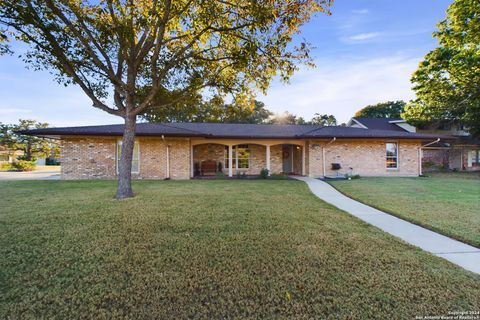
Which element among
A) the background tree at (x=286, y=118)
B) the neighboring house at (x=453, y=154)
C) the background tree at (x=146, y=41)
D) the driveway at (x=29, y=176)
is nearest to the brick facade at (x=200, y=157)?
the driveway at (x=29, y=176)

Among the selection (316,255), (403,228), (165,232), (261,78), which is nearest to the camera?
(316,255)

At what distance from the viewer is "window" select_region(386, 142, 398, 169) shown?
1405cm

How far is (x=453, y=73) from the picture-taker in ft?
49.4

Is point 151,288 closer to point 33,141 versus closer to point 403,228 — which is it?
point 403,228

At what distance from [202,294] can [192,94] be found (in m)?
7.30

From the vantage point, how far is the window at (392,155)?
46.1 ft

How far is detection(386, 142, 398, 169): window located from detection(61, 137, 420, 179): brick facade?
0.27 metres

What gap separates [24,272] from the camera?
2559 millimetres

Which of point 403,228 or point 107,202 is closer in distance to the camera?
point 403,228

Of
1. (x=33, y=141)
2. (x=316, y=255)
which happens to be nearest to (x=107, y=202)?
(x=316, y=255)

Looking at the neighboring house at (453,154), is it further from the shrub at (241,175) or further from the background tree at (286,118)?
the shrub at (241,175)

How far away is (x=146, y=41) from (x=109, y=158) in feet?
25.9

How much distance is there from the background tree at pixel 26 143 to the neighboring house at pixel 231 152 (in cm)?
1920

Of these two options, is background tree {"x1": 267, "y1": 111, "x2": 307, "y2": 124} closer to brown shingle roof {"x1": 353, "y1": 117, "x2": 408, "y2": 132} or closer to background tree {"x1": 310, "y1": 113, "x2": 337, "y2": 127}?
background tree {"x1": 310, "y1": 113, "x2": 337, "y2": 127}
